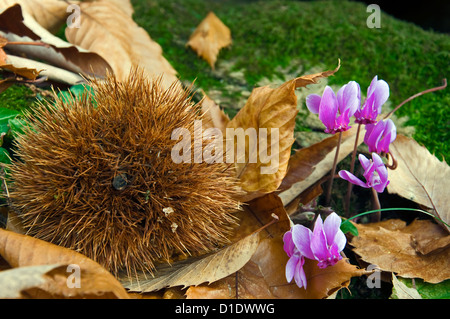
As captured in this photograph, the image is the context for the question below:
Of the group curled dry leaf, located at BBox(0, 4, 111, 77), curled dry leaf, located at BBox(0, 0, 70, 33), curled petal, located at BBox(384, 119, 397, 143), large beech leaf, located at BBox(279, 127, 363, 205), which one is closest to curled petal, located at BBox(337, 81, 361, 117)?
curled petal, located at BBox(384, 119, 397, 143)

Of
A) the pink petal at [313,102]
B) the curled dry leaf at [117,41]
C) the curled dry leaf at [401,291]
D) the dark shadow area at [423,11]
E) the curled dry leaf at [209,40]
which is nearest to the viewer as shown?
the curled dry leaf at [401,291]

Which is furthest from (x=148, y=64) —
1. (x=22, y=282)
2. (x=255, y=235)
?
(x=22, y=282)

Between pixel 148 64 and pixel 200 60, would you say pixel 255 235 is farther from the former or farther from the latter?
pixel 200 60

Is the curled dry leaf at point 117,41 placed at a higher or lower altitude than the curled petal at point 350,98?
higher

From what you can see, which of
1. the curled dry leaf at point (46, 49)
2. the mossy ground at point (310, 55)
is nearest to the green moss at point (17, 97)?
the mossy ground at point (310, 55)

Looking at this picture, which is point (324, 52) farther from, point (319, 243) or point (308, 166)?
point (319, 243)
